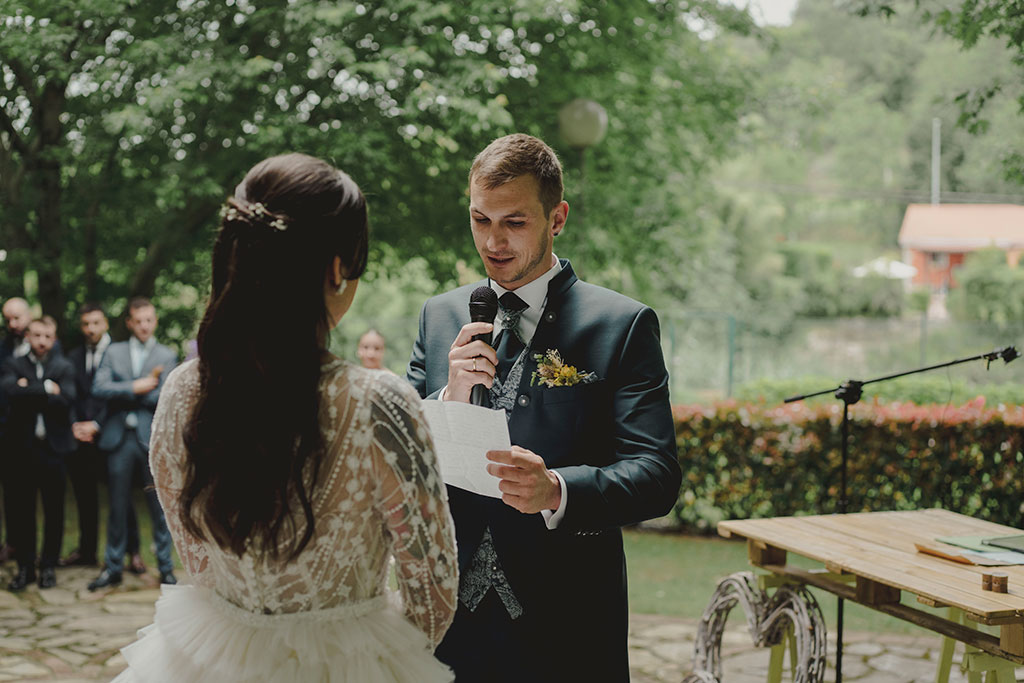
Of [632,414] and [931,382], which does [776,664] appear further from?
[931,382]

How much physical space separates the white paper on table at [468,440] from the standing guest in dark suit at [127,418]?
526 centimetres

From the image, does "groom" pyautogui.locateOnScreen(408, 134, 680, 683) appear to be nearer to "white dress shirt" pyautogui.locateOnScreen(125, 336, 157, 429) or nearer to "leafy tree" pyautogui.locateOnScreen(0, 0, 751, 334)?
"white dress shirt" pyautogui.locateOnScreen(125, 336, 157, 429)

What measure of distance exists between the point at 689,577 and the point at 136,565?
4.19 m

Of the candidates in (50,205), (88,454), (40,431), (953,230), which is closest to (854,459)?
(88,454)

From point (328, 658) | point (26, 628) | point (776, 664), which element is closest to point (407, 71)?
point (26, 628)

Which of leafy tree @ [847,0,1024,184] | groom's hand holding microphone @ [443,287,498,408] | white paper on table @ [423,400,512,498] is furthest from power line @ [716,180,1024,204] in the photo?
white paper on table @ [423,400,512,498]

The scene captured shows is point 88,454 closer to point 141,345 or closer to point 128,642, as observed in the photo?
point 141,345

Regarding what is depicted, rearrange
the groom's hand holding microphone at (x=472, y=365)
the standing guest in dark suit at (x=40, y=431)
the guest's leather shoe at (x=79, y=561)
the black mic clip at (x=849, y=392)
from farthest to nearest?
the guest's leather shoe at (x=79, y=561)
the standing guest in dark suit at (x=40, y=431)
the black mic clip at (x=849, y=392)
the groom's hand holding microphone at (x=472, y=365)

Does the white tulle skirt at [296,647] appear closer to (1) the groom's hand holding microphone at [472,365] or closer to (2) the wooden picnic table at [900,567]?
(1) the groom's hand holding microphone at [472,365]

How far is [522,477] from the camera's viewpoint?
194 cm

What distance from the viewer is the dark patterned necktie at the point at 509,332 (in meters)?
2.33

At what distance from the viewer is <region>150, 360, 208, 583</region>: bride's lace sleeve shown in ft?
5.52

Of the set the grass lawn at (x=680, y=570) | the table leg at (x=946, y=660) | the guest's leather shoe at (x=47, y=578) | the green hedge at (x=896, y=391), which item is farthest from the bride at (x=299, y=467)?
the green hedge at (x=896, y=391)

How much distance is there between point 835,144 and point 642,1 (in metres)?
38.8
